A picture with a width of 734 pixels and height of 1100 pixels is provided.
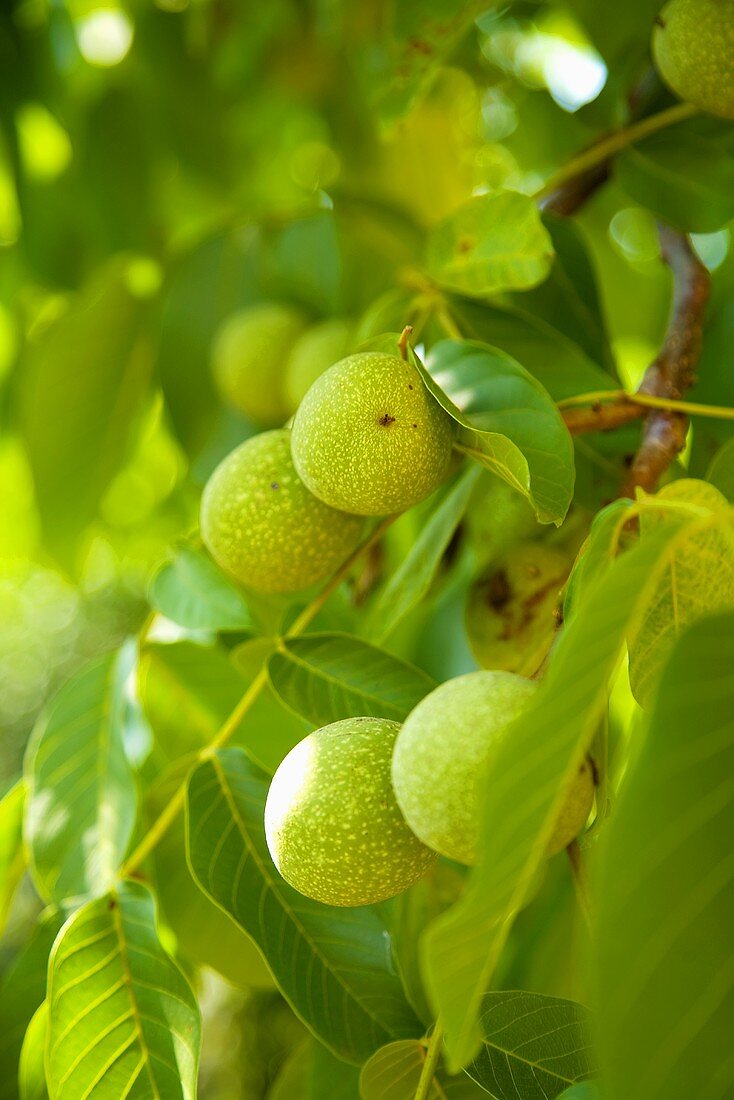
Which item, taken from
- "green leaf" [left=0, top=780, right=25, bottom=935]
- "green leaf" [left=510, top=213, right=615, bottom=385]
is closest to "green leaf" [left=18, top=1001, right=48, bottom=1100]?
"green leaf" [left=0, top=780, right=25, bottom=935]

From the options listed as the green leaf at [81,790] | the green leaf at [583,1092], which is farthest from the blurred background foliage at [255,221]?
the green leaf at [583,1092]

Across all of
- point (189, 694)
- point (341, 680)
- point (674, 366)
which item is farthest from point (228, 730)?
point (674, 366)

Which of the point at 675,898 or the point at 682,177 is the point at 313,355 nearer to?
the point at 682,177

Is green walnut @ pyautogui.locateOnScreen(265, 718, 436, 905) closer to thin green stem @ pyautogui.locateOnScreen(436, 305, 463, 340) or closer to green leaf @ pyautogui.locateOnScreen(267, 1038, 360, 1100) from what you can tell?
green leaf @ pyautogui.locateOnScreen(267, 1038, 360, 1100)

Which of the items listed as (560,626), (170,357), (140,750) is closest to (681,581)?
(560,626)

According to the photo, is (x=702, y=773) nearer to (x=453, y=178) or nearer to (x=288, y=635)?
(x=288, y=635)
